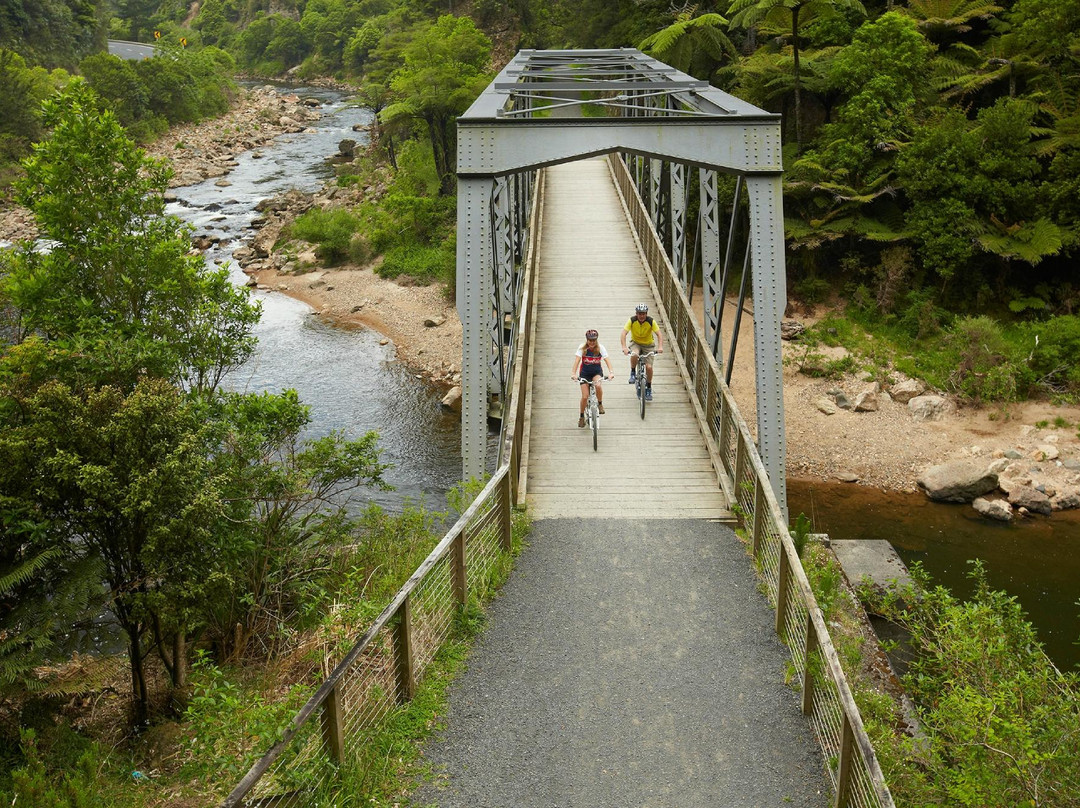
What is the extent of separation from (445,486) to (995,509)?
10.5 meters

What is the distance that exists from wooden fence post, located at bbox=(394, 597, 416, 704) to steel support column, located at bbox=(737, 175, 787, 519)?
4.86 m

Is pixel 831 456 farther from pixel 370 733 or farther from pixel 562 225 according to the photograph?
pixel 370 733

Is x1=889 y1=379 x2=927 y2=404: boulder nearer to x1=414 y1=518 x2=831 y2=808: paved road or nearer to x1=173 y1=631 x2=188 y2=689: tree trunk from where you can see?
x1=414 y1=518 x2=831 y2=808: paved road

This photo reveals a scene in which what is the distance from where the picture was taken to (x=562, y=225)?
66.3ft

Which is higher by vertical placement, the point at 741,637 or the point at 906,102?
the point at 906,102

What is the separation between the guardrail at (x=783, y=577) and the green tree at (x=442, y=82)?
21291 millimetres

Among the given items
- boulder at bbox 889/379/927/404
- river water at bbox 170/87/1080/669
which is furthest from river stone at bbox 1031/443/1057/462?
boulder at bbox 889/379/927/404

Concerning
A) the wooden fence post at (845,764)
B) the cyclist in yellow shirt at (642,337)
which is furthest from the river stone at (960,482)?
the wooden fence post at (845,764)

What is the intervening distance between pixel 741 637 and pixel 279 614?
6.60m

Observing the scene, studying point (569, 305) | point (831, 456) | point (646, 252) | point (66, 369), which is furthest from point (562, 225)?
point (66, 369)

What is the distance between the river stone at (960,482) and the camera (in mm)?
17484

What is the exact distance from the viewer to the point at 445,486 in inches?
741

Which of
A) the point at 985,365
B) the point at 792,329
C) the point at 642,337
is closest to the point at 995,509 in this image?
the point at 985,365

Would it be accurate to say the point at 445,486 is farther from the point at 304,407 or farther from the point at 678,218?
the point at 678,218
